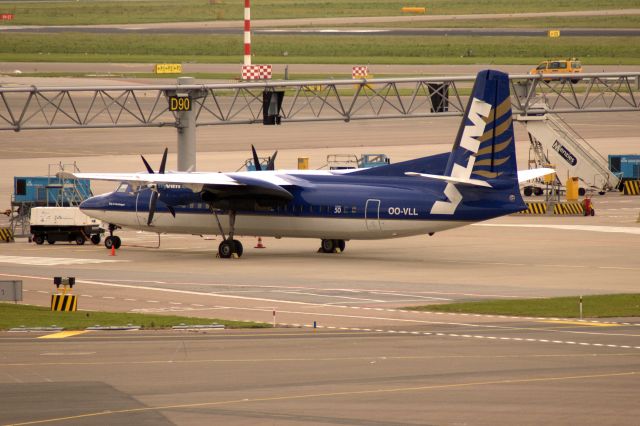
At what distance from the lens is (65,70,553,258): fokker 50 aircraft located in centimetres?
5206

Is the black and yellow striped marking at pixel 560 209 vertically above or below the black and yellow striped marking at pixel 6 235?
above

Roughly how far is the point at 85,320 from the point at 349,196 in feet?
58.6

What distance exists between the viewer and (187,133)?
6688cm

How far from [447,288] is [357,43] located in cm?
14081

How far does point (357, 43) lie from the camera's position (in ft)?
605

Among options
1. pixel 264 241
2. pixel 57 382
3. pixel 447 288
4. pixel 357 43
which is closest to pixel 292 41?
pixel 357 43

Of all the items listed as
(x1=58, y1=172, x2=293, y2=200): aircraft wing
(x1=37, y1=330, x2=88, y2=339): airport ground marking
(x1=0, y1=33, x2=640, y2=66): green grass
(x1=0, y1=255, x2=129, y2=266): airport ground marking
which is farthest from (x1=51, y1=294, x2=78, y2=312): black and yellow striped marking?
(x1=0, y1=33, x2=640, y2=66): green grass

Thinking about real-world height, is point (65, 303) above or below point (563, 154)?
below

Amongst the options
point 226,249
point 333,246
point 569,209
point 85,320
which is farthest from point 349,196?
point 569,209

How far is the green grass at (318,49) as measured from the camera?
166750mm

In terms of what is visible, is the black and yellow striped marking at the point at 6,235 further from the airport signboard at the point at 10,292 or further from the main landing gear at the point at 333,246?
the airport signboard at the point at 10,292

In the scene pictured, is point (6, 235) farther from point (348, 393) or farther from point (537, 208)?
point (348, 393)

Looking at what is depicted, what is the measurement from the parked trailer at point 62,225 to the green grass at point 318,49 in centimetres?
10064

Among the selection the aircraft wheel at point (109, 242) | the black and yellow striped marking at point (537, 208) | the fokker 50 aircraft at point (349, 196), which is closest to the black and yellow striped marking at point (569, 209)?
the black and yellow striped marking at point (537, 208)
